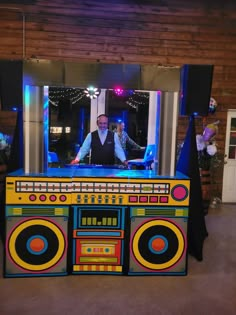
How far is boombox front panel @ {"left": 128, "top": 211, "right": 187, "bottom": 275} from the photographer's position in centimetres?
300

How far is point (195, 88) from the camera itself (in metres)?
3.06

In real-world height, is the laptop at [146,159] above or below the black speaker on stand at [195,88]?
below

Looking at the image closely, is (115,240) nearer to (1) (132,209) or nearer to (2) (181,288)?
(1) (132,209)

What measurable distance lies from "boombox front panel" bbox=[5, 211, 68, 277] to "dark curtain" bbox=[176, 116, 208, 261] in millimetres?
1406

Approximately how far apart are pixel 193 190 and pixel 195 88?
3.83ft

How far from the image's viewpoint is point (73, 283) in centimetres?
285

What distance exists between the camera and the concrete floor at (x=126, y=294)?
96.5 inches

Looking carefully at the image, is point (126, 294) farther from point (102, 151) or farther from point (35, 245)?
point (102, 151)

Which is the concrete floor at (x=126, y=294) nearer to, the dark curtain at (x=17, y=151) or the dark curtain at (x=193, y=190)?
the dark curtain at (x=193, y=190)

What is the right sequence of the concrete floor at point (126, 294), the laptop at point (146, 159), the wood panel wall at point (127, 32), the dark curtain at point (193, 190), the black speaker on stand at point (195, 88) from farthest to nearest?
the wood panel wall at point (127, 32) → the laptop at point (146, 159) → the dark curtain at point (193, 190) → the black speaker on stand at point (195, 88) → the concrete floor at point (126, 294)

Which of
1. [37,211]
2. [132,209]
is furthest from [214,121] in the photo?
[37,211]

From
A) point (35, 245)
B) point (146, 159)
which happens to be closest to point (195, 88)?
point (146, 159)

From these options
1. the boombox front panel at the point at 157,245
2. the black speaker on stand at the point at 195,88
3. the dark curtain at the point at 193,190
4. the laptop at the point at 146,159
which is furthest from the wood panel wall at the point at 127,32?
the boombox front panel at the point at 157,245

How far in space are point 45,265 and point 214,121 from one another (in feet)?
14.0
